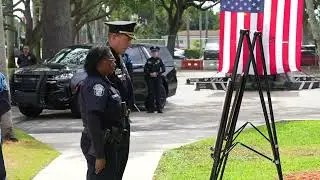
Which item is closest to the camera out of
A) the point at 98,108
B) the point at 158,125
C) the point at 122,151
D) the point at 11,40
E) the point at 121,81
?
the point at 98,108

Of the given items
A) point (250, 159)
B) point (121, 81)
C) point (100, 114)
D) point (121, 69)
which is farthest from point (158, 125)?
point (100, 114)

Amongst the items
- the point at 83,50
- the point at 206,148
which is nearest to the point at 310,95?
the point at 83,50

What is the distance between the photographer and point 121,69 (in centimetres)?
515

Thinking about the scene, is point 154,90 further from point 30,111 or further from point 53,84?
point 30,111

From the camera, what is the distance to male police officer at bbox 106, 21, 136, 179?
16.0 feet

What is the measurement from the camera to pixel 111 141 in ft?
15.5

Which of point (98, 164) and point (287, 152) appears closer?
point (98, 164)

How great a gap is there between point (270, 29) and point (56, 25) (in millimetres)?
12876

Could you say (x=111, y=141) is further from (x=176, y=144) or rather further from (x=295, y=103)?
(x=295, y=103)

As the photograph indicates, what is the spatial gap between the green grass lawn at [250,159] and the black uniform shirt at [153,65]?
486 centimetres

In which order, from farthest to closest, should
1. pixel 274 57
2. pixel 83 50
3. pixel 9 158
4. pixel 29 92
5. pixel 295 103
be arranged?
pixel 295 103 → pixel 83 50 → pixel 29 92 → pixel 9 158 → pixel 274 57

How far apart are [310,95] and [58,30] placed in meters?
8.18

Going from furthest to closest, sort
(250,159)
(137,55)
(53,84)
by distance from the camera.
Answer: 1. (137,55)
2. (53,84)
3. (250,159)

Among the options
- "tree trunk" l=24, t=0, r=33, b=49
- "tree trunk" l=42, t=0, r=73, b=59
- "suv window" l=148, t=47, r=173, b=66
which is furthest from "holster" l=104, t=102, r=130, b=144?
"tree trunk" l=24, t=0, r=33, b=49
